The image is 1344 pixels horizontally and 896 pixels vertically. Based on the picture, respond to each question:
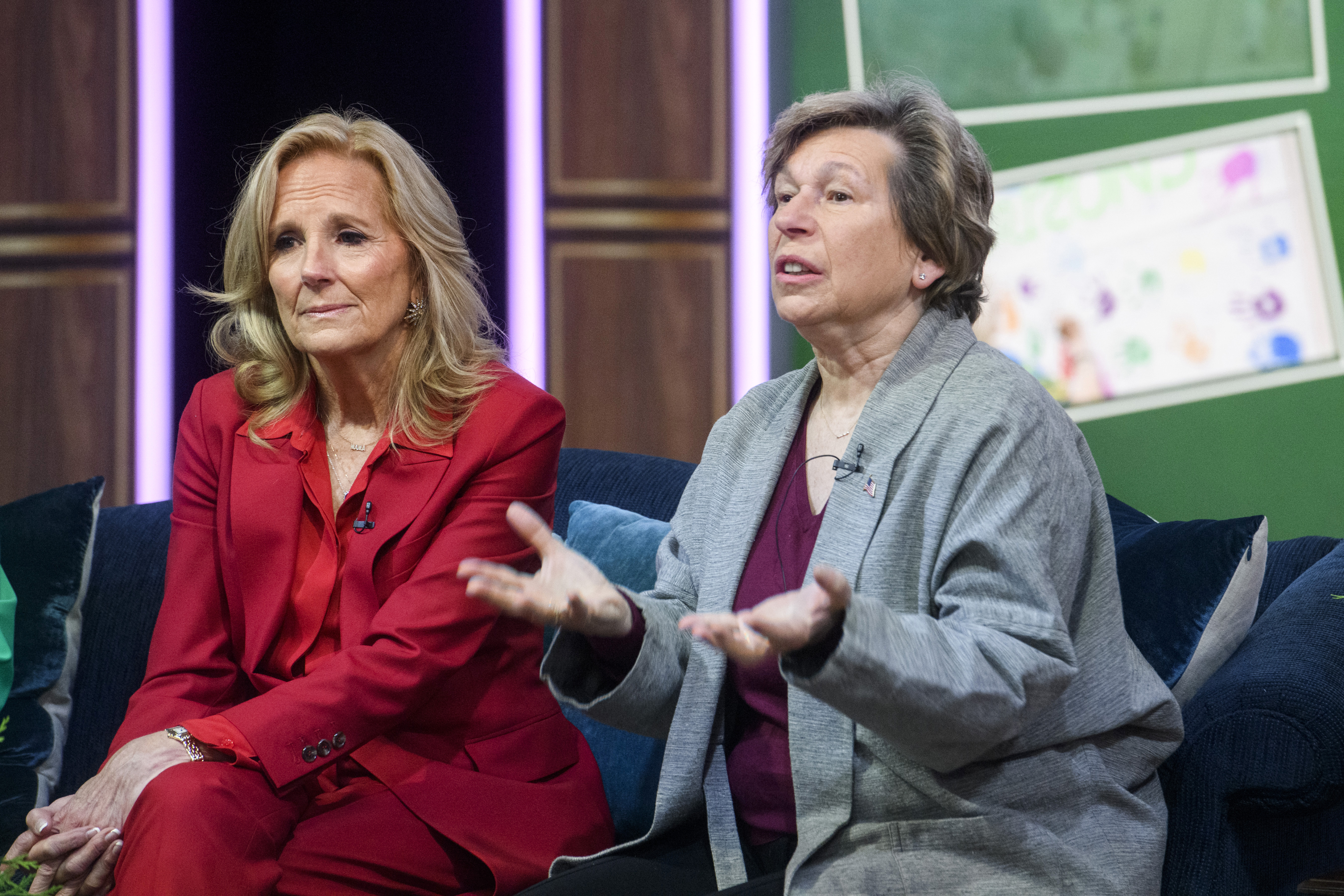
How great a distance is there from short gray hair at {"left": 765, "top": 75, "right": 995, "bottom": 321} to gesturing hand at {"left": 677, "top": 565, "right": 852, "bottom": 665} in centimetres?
61

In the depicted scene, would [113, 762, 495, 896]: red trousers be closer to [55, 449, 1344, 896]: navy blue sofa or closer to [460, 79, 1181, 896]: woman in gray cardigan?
[460, 79, 1181, 896]: woman in gray cardigan

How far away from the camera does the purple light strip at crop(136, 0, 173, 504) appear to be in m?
3.59

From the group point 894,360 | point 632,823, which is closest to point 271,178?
point 894,360

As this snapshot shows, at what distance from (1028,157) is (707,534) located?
187 centimetres

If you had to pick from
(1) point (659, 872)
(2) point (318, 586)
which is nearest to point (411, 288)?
(2) point (318, 586)

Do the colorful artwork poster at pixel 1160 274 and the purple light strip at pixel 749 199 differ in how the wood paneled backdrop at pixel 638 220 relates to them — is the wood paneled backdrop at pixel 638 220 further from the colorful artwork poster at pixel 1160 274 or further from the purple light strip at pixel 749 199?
the colorful artwork poster at pixel 1160 274

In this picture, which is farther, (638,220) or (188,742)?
(638,220)

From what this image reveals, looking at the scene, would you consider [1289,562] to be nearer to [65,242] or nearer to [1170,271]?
[1170,271]

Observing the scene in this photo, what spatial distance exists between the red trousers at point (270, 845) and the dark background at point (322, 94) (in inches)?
81.7

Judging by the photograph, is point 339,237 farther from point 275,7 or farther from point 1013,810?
point 275,7

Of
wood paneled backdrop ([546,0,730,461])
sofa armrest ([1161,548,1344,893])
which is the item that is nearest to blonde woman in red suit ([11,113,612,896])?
sofa armrest ([1161,548,1344,893])

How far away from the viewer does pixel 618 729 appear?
6.31 ft

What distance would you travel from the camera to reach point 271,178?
6.32 feet

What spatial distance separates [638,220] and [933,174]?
1.86 meters
